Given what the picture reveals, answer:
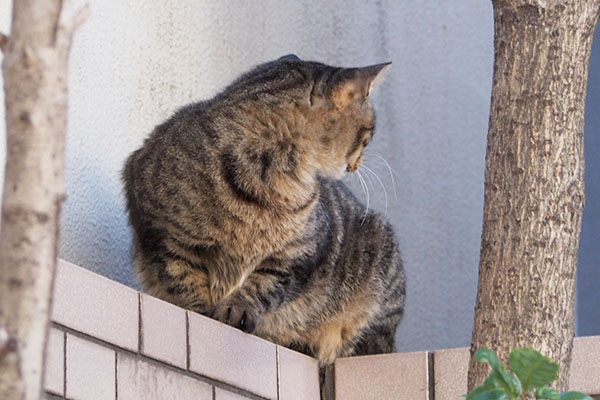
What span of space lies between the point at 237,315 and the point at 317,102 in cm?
59

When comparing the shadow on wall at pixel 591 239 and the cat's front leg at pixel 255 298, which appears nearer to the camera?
the cat's front leg at pixel 255 298

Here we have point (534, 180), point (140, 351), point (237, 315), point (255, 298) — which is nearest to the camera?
point (534, 180)

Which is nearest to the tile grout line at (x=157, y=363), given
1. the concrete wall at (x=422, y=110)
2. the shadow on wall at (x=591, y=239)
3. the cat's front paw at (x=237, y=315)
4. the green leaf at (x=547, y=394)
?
the cat's front paw at (x=237, y=315)

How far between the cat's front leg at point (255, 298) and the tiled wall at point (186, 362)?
0.05 meters

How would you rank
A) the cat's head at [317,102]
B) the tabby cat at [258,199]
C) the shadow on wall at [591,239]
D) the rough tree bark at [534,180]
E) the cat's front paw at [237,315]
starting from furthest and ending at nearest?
the shadow on wall at [591,239], the cat's head at [317,102], the tabby cat at [258,199], the cat's front paw at [237,315], the rough tree bark at [534,180]

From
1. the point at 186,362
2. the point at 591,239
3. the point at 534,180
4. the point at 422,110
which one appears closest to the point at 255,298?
the point at 186,362

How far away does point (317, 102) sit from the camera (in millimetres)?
2658

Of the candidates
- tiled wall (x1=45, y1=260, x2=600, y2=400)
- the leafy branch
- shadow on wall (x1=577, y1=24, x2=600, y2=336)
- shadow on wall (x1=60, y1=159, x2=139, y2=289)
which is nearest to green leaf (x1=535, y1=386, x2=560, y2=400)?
the leafy branch

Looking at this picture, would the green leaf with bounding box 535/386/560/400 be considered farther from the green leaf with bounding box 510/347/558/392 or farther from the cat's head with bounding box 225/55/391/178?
the cat's head with bounding box 225/55/391/178

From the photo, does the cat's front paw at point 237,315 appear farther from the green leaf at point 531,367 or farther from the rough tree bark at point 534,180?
the green leaf at point 531,367

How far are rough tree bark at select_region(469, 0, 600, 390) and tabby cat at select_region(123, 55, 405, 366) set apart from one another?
74cm

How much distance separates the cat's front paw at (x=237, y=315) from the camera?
2.41m

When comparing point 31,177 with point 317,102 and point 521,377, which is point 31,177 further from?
point 317,102

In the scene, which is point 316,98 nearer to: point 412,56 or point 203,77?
point 203,77
